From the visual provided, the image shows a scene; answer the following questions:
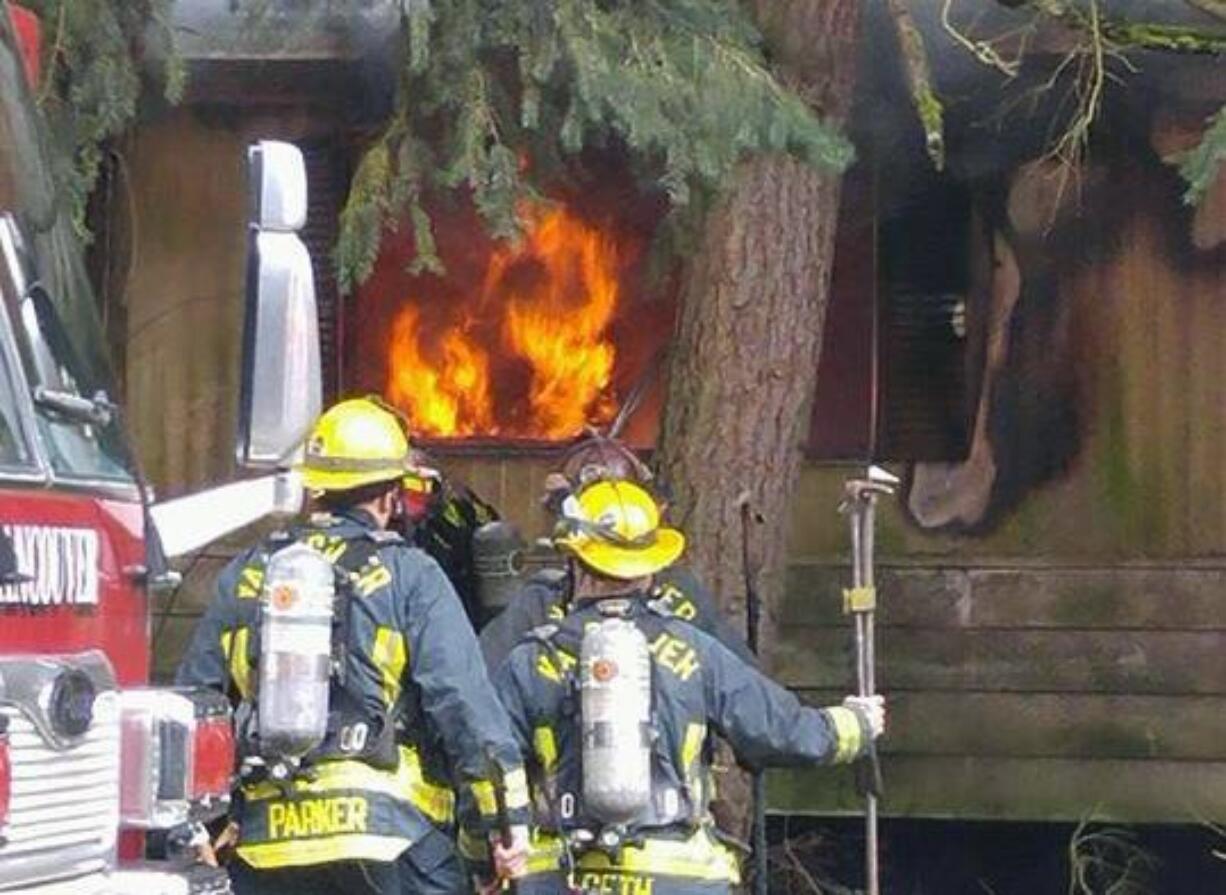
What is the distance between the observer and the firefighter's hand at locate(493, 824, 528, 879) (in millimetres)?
6038

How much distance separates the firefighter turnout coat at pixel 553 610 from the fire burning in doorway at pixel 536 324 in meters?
2.82

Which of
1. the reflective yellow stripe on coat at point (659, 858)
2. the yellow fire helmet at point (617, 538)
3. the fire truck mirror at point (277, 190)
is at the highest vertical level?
the fire truck mirror at point (277, 190)

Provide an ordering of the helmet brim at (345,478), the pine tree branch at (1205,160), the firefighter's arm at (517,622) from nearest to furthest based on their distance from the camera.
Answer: the helmet brim at (345,478) < the firefighter's arm at (517,622) < the pine tree branch at (1205,160)

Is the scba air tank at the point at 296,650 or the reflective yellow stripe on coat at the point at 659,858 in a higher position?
the scba air tank at the point at 296,650

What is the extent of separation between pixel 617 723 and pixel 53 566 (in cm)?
175

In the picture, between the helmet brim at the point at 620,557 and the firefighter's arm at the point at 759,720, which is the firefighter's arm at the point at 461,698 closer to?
the helmet brim at the point at 620,557

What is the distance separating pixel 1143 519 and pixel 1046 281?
0.96 m

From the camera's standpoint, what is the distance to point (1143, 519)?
997 centimetres

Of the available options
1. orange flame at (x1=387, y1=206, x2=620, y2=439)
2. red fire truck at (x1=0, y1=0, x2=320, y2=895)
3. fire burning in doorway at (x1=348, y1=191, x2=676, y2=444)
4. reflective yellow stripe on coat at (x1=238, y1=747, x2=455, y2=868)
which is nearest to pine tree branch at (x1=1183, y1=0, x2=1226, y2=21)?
fire burning in doorway at (x1=348, y1=191, x2=676, y2=444)

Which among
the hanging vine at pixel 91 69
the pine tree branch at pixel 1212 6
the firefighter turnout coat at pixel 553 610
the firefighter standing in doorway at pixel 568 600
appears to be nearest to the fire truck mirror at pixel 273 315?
the firefighter standing in doorway at pixel 568 600

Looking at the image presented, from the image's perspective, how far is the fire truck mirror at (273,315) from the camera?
4.88 meters

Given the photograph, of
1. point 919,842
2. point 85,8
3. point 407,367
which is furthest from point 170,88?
point 919,842

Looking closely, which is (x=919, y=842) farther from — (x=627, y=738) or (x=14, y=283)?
(x=14, y=283)

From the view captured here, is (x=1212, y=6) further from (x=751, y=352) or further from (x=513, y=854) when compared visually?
(x=513, y=854)
